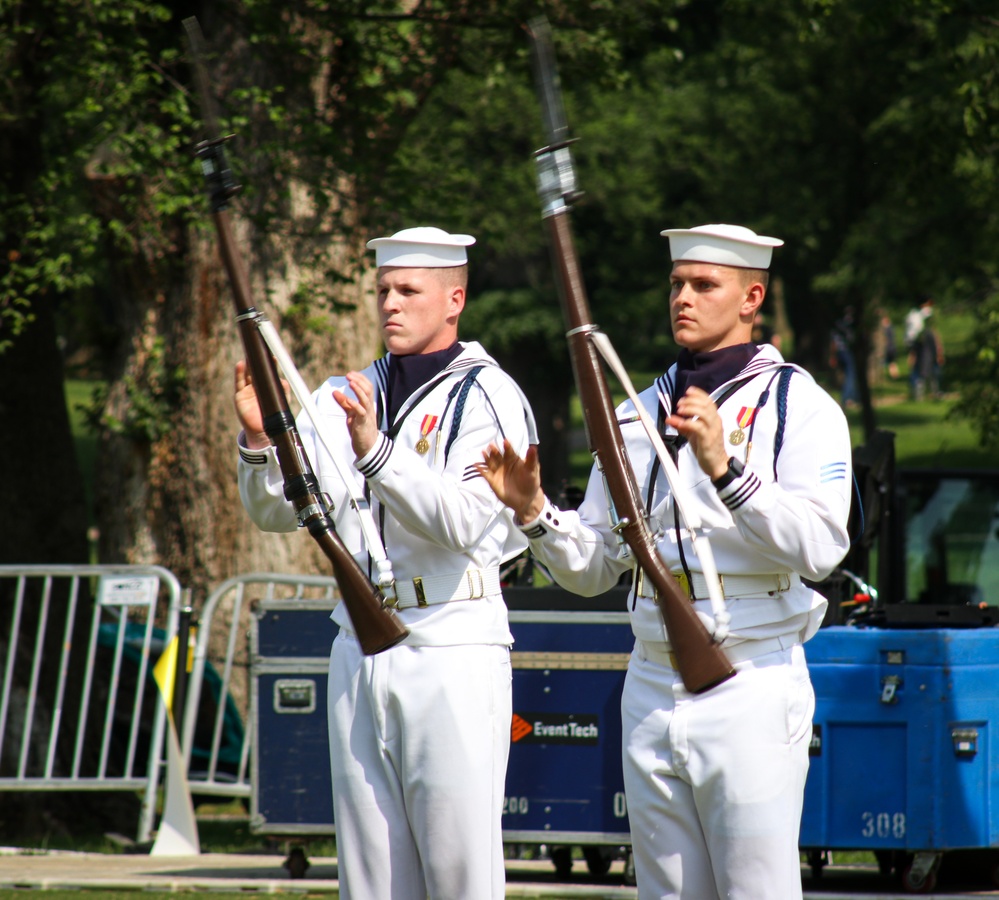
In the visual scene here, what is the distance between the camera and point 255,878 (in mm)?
6883

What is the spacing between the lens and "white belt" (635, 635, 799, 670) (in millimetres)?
3658

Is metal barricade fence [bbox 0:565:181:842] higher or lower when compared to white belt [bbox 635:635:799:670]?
lower

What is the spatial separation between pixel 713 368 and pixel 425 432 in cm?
80

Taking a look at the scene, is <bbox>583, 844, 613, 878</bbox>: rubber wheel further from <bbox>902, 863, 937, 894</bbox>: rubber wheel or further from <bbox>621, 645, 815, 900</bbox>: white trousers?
<bbox>621, 645, 815, 900</bbox>: white trousers

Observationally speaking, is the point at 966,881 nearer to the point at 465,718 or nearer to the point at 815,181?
the point at 465,718

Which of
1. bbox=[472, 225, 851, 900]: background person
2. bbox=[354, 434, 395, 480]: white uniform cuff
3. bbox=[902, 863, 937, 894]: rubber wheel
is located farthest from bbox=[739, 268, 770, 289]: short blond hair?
bbox=[902, 863, 937, 894]: rubber wheel

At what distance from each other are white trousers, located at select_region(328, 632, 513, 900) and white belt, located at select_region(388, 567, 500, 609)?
126 mm

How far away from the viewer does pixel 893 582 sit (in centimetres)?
903

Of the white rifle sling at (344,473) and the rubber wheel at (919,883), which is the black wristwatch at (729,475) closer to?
the white rifle sling at (344,473)

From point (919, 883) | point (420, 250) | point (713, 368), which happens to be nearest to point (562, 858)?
point (919, 883)

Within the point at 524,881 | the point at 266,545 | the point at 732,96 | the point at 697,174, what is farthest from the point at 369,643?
the point at 697,174

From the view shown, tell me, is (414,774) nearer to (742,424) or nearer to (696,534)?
(696,534)

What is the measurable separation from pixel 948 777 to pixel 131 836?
4.82 m

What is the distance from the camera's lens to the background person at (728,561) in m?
3.57
